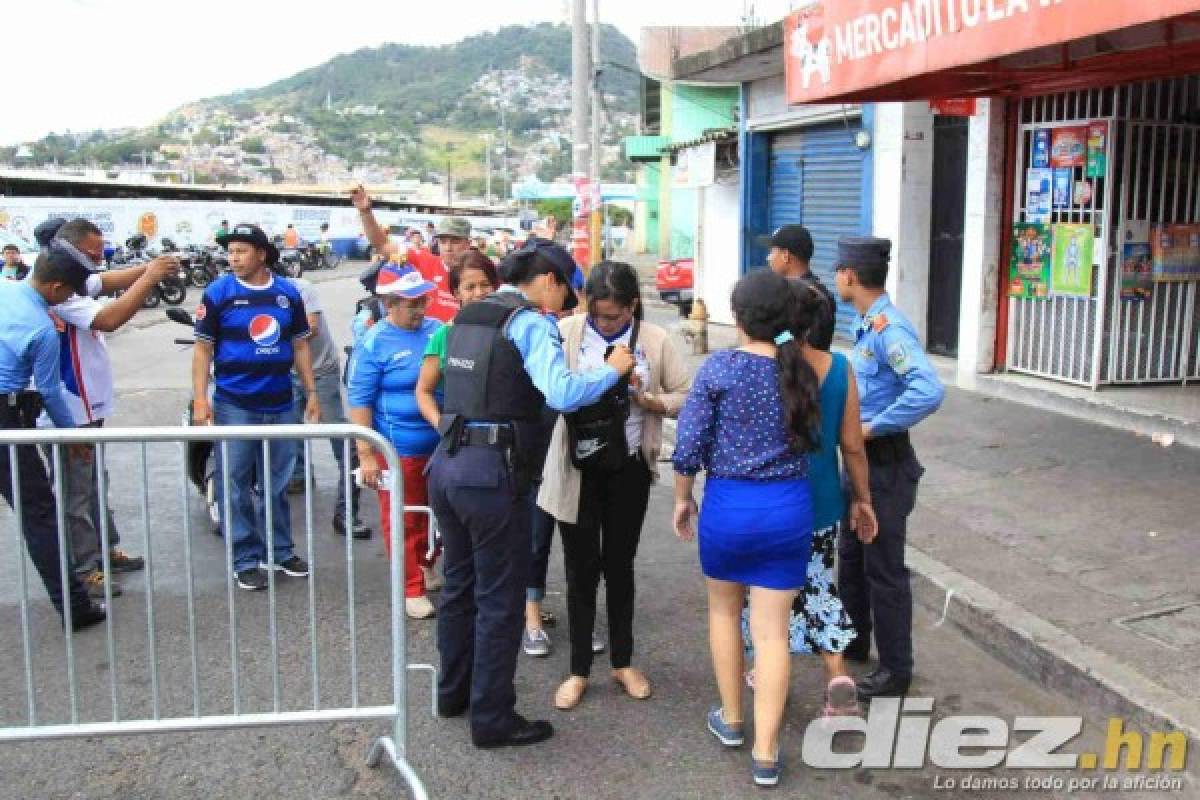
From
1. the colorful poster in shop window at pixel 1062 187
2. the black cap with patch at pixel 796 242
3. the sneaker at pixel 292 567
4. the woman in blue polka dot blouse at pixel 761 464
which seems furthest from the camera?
the colorful poster in shop window at pixel 1062 187

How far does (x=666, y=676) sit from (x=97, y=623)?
2722 millimetres

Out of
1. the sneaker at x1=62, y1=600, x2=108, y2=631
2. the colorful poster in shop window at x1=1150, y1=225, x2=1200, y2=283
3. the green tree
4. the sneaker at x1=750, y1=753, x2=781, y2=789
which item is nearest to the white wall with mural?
the colorful poster in shop window at x1=1150, y1=225, x2=1200, y2=283

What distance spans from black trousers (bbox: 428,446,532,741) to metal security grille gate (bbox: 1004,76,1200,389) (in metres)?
6.66

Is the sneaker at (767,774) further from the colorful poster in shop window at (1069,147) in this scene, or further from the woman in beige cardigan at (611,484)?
the colorful poster in shop window at (1069,147)

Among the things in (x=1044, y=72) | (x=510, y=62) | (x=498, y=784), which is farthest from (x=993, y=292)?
(x=510, y=62)

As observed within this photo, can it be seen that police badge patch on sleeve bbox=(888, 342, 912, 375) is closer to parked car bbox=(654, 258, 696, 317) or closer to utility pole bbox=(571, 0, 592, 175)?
utility pole bbox=(571, 0, 592, 175)

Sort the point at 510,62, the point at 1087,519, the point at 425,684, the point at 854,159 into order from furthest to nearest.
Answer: the point at 510,62 → the point at 854,159 → the point at 1087,519 → the point at 425,684

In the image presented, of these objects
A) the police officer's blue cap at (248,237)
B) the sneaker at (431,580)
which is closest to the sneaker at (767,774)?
the sneaker at (431,580)

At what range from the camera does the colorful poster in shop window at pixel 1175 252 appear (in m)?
8.60

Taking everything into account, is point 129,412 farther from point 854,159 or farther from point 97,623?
point 854,159

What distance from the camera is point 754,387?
11.3 ft

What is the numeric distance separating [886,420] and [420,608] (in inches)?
98.3

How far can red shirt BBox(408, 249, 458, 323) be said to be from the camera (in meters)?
6.14

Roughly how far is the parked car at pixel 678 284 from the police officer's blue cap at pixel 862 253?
49.2 feet
